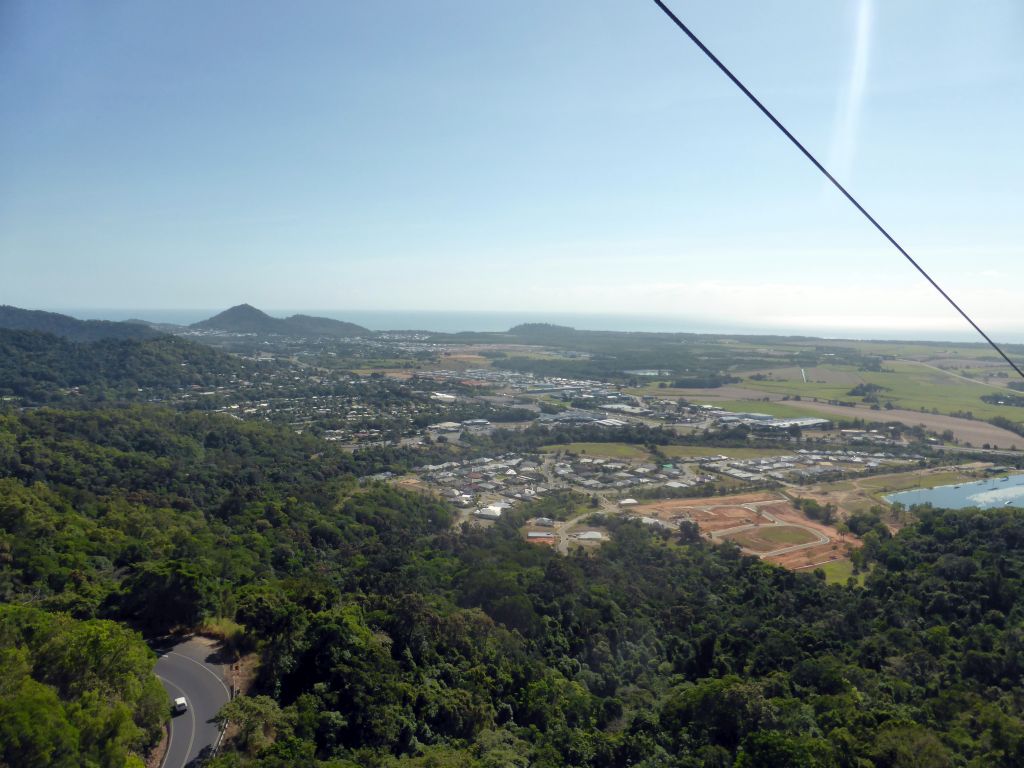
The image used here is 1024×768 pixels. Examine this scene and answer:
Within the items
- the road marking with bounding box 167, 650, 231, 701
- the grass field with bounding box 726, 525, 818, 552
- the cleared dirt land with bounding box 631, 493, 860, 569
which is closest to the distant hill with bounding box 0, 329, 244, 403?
the road marking with bounding box 167, 650, 231, 701

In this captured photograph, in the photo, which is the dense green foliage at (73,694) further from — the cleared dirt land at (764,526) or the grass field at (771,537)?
the grass field at (771,537)

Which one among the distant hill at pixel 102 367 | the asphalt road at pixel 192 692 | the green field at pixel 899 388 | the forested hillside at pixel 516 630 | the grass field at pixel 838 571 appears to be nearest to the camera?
the asphalt road at pixel 192 692

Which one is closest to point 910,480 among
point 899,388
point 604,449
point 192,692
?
point 604,449

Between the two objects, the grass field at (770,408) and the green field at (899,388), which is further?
the green field at (899,388)

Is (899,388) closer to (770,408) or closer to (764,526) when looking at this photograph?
(770,408)

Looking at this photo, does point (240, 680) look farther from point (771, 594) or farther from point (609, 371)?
point (609, 371)

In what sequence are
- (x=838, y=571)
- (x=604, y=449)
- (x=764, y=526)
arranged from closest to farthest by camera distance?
(x=838, y=571) < (x=764, y=526) < (x=604, y=449)

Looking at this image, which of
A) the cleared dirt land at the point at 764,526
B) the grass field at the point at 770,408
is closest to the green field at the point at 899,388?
the grass field at the point at 770,408
